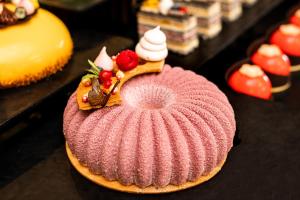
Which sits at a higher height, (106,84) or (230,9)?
(106,84)

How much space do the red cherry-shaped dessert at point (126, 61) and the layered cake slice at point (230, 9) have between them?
4.22 ft

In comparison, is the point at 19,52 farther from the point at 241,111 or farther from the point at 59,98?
the point at 241,111

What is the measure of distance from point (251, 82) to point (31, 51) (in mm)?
1165

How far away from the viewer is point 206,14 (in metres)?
2.95

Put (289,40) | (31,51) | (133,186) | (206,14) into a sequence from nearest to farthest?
(133,186) → (31,51) → (206,14) → (289,40)

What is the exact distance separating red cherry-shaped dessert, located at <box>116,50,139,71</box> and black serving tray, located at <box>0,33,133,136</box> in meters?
0.40

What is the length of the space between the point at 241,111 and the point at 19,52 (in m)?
1.10

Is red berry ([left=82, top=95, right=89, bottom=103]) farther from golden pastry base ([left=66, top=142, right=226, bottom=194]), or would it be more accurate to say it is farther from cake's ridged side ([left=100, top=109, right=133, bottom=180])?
golden pastry base ([left=66, top=142, right=226, bottom=194])

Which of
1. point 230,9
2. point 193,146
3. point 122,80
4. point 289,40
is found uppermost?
point 122,80

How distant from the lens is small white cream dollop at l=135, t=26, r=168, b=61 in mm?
2080

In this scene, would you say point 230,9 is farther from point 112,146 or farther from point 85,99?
point 112,146

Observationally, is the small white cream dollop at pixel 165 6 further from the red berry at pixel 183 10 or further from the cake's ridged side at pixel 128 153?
the cake's ridged side at pixel 128 153

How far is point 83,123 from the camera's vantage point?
190cm

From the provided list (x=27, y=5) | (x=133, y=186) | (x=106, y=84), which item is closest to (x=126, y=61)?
(x=106, y=84)
